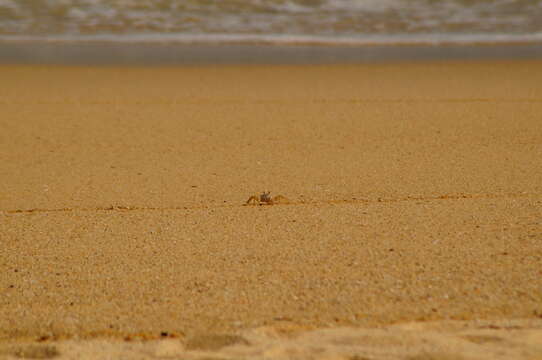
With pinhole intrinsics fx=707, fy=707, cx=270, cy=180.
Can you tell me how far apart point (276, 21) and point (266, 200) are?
23.0 ft

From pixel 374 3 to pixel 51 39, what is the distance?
484 cm

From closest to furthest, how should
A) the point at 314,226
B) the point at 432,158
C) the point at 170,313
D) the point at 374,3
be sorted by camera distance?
the point at 170,313
the point at 314,226
the point at 432,158
the point at 374,3

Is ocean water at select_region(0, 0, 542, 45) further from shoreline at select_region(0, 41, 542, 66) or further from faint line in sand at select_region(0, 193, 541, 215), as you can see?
faint line in sand at select_region(0, 193, 541, 215)

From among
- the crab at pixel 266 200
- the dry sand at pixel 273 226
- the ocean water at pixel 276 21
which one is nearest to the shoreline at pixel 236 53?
the ocean water at pixel 276 21

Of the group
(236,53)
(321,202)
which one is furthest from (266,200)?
(236,53)

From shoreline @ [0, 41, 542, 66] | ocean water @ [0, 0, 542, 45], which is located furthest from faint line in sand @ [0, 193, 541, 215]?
ocean water @ [0, 0, 542, 45]

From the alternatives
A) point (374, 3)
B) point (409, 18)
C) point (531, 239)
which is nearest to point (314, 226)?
point (531, 239)

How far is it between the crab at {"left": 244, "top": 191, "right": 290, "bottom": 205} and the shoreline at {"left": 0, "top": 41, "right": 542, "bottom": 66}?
4.31 metres

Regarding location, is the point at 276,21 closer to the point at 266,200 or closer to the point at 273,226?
the point at 266,200

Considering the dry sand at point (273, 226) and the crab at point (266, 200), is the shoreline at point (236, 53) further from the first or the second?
the crab at point (266, 200)

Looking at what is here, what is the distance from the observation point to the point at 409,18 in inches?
397

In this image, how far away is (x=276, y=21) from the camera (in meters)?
9.88

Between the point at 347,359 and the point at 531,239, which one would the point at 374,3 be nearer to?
the point at 531,239

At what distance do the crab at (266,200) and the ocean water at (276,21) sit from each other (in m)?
5.60
